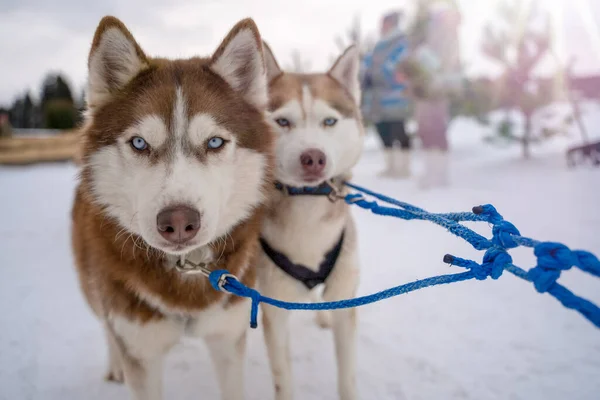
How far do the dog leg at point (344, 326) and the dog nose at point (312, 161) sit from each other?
452 mm

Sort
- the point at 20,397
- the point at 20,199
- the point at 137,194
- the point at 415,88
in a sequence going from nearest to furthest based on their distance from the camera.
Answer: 1. the point at 137,194
2. the point at 20,397
3. the point at 415,88
4. the point at 20,199

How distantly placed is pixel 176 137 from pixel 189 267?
1.46ft

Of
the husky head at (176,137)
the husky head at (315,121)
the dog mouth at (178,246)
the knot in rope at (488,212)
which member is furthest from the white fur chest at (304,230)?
the knot in rope at (488,212)

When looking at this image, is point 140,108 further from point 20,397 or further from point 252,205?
point 20,397

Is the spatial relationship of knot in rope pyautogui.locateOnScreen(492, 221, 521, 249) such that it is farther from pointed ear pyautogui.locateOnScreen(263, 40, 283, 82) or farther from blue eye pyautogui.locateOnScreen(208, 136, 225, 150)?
pointed ear pyautogui.locateOnScreen(263, 40, 283, 82)

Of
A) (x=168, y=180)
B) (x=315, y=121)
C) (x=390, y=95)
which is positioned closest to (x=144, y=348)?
(x=168, y=180)

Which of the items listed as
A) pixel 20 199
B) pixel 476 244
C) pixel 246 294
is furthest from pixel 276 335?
pixel 20 199

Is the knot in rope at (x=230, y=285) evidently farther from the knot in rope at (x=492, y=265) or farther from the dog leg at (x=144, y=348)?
the knot in rope at (x=492, y=265)

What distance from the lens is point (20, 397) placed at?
1930mm

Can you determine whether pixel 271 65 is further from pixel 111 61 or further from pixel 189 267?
pixel 189 267

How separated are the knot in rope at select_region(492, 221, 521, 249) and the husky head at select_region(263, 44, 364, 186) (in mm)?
757

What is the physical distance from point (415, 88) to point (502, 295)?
11.4 ft

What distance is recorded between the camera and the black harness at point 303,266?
5.30 feet

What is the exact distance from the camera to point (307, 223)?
164cm
